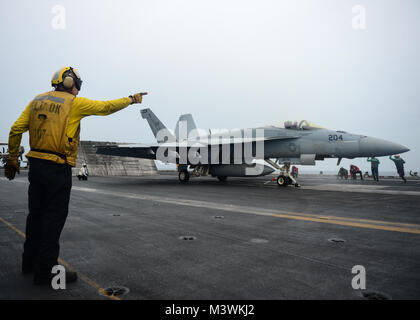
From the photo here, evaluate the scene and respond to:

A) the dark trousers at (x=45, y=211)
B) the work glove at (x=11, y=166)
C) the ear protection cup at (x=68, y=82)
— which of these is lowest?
the dark trousers at (x=45, y=211)

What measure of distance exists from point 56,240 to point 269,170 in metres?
12.3

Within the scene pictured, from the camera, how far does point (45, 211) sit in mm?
2373

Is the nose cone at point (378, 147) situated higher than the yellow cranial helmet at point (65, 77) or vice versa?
the yellow cranial helmet at point (65, 77)

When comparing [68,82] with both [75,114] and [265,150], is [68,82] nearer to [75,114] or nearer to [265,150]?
[75,114]

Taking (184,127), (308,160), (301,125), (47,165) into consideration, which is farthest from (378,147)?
(184,127)

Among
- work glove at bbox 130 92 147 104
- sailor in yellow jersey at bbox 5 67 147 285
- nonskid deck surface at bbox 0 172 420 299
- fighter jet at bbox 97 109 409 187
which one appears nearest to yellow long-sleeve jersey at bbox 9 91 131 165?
sailor in yellow jersey at bbox 5 67 147 285

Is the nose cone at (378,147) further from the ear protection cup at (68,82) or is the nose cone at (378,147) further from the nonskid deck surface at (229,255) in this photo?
the ear protection cup at (68,82)

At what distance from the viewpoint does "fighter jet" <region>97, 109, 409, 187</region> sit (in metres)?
11.3

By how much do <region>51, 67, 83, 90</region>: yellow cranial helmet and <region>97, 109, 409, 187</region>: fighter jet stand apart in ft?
35.4

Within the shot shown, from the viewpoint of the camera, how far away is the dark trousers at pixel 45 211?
2324mm

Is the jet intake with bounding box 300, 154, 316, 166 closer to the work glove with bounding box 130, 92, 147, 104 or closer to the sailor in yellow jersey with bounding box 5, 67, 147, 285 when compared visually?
the work glove with bounding box 130, 92, 147, 104

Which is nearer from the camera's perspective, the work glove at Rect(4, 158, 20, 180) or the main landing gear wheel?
the work glove at Rect(4, 158, 20, 180)

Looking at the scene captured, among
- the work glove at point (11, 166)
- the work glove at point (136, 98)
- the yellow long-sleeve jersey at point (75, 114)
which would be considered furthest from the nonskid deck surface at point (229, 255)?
the work glove at point (136, 98)
